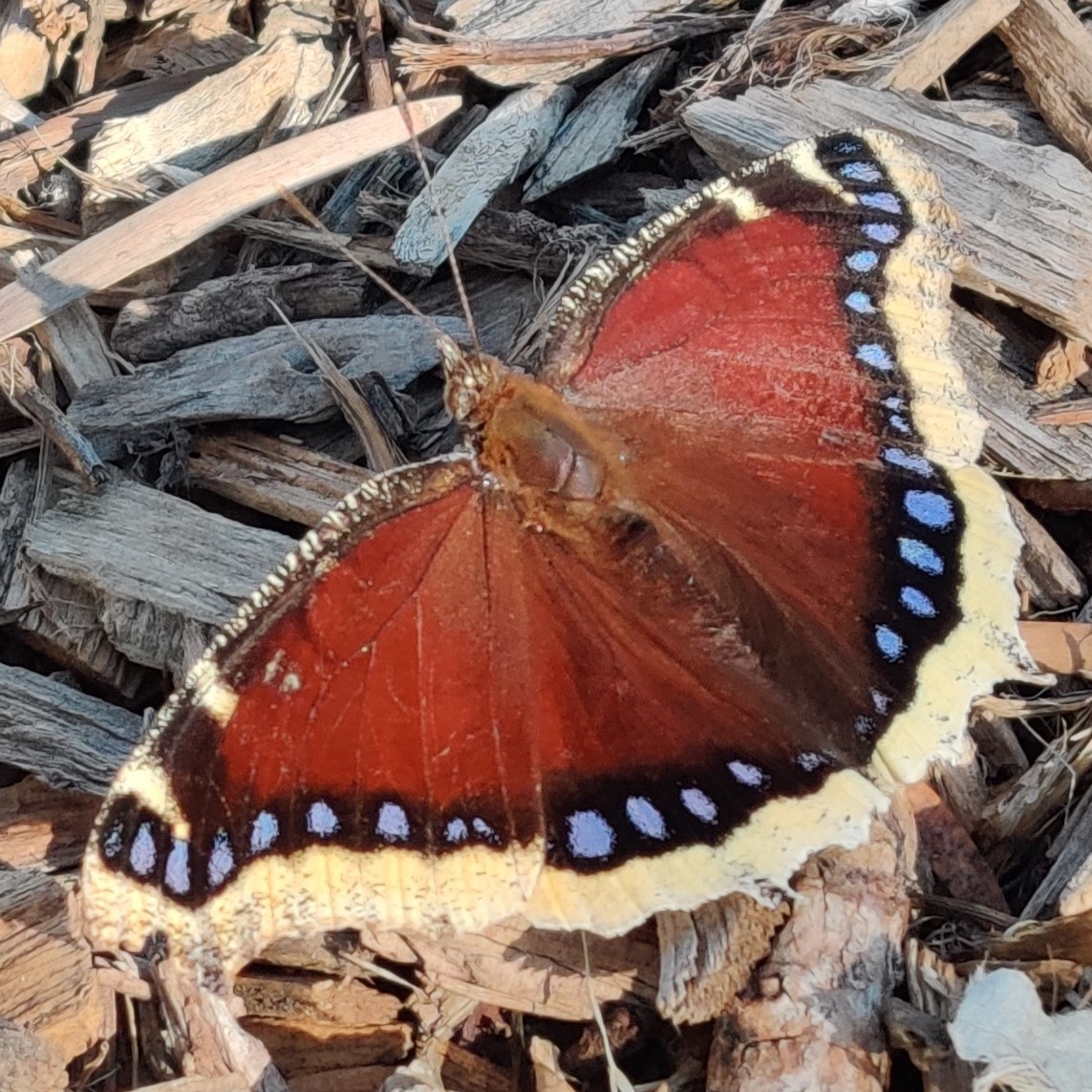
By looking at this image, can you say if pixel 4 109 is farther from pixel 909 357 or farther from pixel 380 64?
pixel 909 357

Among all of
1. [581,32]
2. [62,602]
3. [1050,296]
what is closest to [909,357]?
[1050,296]

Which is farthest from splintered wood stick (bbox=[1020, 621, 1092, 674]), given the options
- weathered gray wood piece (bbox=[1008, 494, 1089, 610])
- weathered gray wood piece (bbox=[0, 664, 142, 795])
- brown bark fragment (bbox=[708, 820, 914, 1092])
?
weathered gray wood piece (bbox=[0, 664, 142, 795])

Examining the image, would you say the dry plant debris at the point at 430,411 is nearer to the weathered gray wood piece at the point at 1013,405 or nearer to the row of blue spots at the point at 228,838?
the weathered gray wood piece at the point at 1013,405

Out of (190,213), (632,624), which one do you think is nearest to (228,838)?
(632,624)

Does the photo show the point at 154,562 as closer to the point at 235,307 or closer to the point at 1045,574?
the point at 235,307

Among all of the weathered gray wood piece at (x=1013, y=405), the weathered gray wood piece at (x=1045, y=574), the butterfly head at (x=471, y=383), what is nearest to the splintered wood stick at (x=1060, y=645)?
the weathered gray wood piece at (x=1045, y=574)
